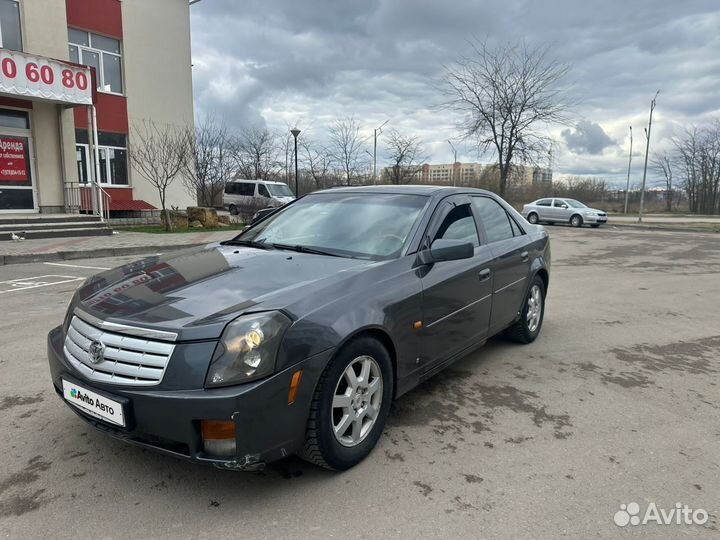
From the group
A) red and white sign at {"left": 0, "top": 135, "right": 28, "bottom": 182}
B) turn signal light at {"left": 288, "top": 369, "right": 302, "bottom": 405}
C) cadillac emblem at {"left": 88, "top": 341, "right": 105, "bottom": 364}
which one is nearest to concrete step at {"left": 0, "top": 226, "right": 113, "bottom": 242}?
red and white sign at {"left": 0, "top": 135, "right": 28, "bottom": 182}

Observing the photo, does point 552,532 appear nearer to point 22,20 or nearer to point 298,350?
point 298,350

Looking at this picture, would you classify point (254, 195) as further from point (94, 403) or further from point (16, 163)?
point (94, 403)

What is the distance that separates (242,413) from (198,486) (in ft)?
2.26

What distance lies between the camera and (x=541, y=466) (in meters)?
2.81

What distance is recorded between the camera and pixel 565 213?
89.7 ft

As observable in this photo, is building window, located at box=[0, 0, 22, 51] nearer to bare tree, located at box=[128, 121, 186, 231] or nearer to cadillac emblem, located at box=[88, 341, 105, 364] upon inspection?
bare tree, located at box=[128, 121, 186, 231]

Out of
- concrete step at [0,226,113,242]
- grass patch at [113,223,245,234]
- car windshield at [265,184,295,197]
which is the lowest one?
grass patch at [113,223,245,234]

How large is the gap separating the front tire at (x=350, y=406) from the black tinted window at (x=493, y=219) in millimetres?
1963

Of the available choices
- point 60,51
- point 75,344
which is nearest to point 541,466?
point 75,344

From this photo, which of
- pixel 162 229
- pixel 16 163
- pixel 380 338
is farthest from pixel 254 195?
pixel 380 338

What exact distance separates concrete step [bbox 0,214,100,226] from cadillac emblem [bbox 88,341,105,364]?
1474cm

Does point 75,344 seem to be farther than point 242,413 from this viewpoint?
Yes

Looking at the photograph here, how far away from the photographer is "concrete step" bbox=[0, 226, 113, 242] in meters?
13.6

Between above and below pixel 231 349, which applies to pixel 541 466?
below
